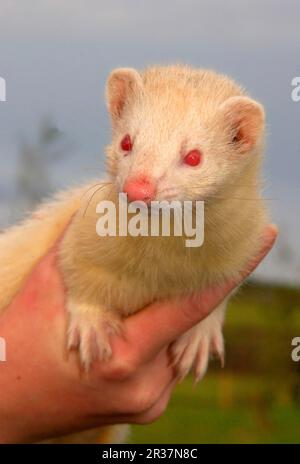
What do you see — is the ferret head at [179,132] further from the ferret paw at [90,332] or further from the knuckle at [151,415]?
the knuckle at [151,415]

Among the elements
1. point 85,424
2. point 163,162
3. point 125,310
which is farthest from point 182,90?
point 85,424

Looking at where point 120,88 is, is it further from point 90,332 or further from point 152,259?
point 90,332

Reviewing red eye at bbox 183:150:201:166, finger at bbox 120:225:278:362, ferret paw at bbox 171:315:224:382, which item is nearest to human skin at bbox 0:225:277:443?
finger at bbox 120:225:278:362

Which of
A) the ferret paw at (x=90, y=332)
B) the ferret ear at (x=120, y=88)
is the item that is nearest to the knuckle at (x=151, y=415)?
the ferret paw at (x=90, y=332)

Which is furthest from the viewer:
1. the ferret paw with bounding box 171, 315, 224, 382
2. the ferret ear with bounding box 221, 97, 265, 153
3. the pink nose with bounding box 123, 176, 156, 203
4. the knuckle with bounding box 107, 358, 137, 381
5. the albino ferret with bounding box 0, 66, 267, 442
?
the ferret paw with bounding box 171, 315, 224, 382

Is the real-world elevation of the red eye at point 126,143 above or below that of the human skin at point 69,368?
above

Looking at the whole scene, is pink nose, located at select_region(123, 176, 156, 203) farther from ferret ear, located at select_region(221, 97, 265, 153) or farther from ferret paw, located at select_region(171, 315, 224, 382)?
ferret paw, located at select_region(171, 315, 224, 382)
